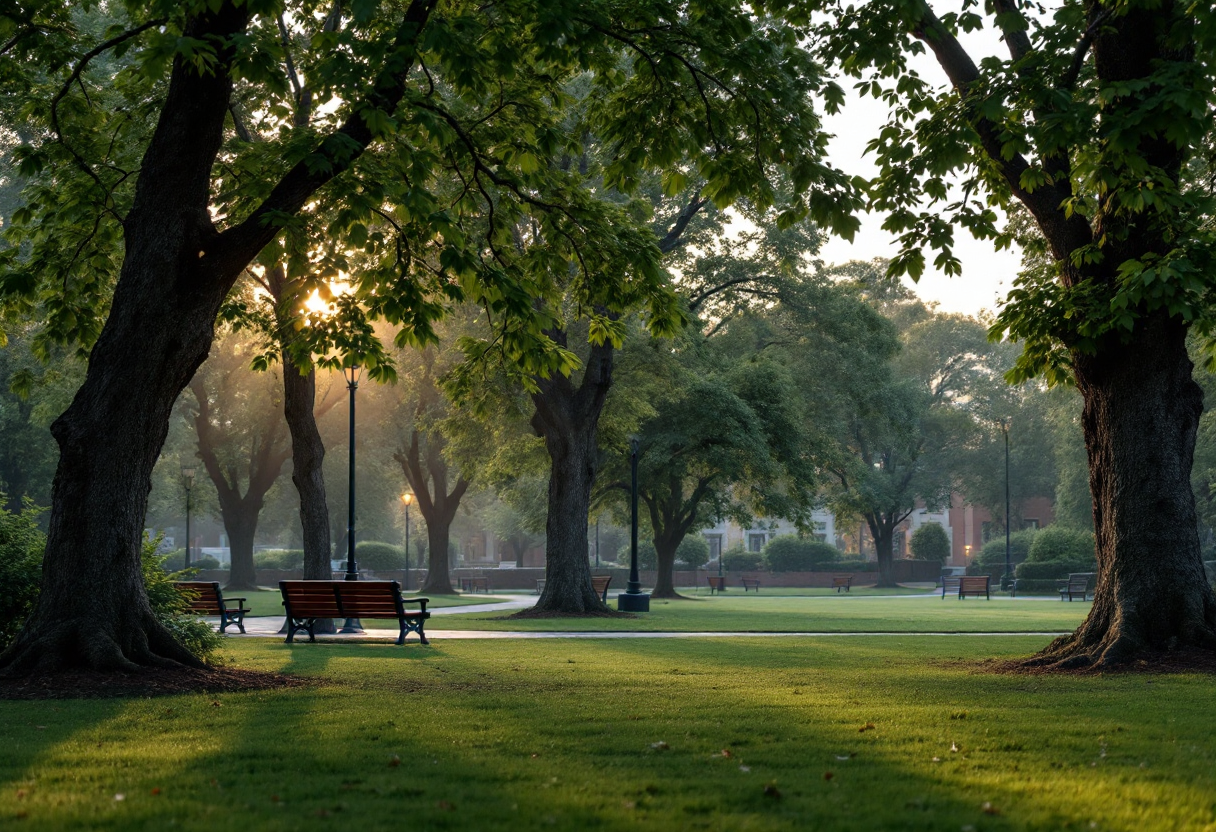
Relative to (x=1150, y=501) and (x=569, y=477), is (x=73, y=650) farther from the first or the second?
(x=569, y=477)

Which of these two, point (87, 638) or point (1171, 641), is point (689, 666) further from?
point (87, 638)

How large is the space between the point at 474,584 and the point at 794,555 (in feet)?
80.7

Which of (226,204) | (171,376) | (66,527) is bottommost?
(66,527)

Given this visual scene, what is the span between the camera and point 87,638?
1055cm

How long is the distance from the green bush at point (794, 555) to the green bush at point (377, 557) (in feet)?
81.0

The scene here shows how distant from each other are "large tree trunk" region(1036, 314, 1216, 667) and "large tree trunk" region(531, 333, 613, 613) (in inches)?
641

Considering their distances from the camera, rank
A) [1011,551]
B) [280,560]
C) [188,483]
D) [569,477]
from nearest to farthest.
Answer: [569,477], [188,483], [1011,551], [280,560]

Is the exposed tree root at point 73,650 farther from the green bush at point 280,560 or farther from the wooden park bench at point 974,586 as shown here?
the green bush at point 280,560

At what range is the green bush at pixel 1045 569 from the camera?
5259cm

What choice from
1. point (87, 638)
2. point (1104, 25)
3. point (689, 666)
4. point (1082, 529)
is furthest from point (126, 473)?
point (1082, 529)

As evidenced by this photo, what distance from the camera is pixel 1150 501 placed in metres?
12.8

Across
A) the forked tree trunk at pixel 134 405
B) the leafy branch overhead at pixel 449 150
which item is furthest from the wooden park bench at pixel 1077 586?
the forked tree trunk at pixel 134 405

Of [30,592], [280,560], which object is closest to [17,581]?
[30,592]

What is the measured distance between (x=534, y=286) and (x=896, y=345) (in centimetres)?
2520
